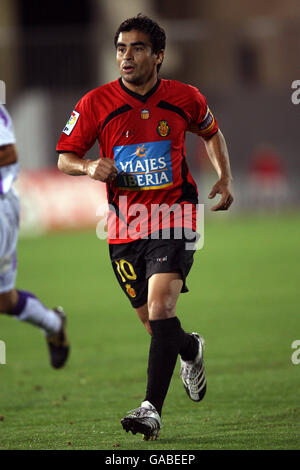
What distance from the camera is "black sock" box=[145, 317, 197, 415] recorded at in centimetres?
501

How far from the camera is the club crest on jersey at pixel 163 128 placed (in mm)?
5352

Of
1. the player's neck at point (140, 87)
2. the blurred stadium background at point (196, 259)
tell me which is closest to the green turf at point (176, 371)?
the blurred stadium background at point (196, 259)

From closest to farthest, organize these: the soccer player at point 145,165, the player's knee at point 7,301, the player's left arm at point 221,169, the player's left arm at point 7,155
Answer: the soccer player at point 145,165 → the player's left arm at point 221,169 → the player's left arm at point 7,155 → the player's knee at point 7,301

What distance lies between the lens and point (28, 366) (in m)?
7.82

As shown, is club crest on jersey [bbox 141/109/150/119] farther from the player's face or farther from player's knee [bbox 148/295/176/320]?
player's knee [bbox 148/295/176/320]

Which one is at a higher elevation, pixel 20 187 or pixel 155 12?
pixel 155 12

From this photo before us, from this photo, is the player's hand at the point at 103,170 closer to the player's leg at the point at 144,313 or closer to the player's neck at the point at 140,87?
the player's neck at the point at 140,87

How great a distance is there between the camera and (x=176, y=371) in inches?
291

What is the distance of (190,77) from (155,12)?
137 inches

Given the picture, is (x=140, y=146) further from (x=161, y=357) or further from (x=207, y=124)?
(x=161, y=357)

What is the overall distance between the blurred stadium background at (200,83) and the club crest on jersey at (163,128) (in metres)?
16.8

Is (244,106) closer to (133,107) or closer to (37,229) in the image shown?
(37,229)

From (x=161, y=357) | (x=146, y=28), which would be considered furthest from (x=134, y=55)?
(x=161, y=357)

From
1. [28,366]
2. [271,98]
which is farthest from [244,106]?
[28,366]
